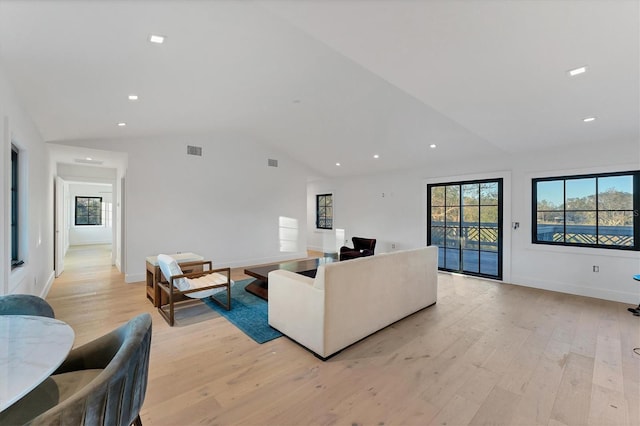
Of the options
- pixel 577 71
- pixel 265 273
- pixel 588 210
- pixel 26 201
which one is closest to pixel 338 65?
pixel 577 71

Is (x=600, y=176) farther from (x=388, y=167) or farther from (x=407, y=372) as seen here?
(x=407, y=372)

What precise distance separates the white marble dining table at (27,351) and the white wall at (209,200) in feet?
13.8

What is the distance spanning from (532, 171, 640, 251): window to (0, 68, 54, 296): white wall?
7037 millimetres

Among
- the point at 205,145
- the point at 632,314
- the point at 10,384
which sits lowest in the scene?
the point at 632,314

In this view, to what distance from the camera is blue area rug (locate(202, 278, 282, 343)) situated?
305cm

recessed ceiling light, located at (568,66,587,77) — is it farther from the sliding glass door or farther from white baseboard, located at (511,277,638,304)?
white baseboard, located at (511,277,638,304)

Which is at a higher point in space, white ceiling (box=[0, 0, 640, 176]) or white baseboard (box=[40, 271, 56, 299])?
white ceiling (box=[0, 0, 640, 176])

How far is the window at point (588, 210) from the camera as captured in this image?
4.14m

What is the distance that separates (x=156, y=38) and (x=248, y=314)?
310 centimetres

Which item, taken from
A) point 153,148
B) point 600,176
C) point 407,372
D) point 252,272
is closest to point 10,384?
point 407,372

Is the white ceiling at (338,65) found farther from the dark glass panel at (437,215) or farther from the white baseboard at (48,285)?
the white baseboard at (48,285)

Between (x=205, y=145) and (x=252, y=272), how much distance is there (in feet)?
10.8

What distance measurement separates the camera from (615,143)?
4172 millimetres

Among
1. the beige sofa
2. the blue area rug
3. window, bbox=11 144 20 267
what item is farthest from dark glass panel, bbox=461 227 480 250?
window, bbox=11 144 20 267
